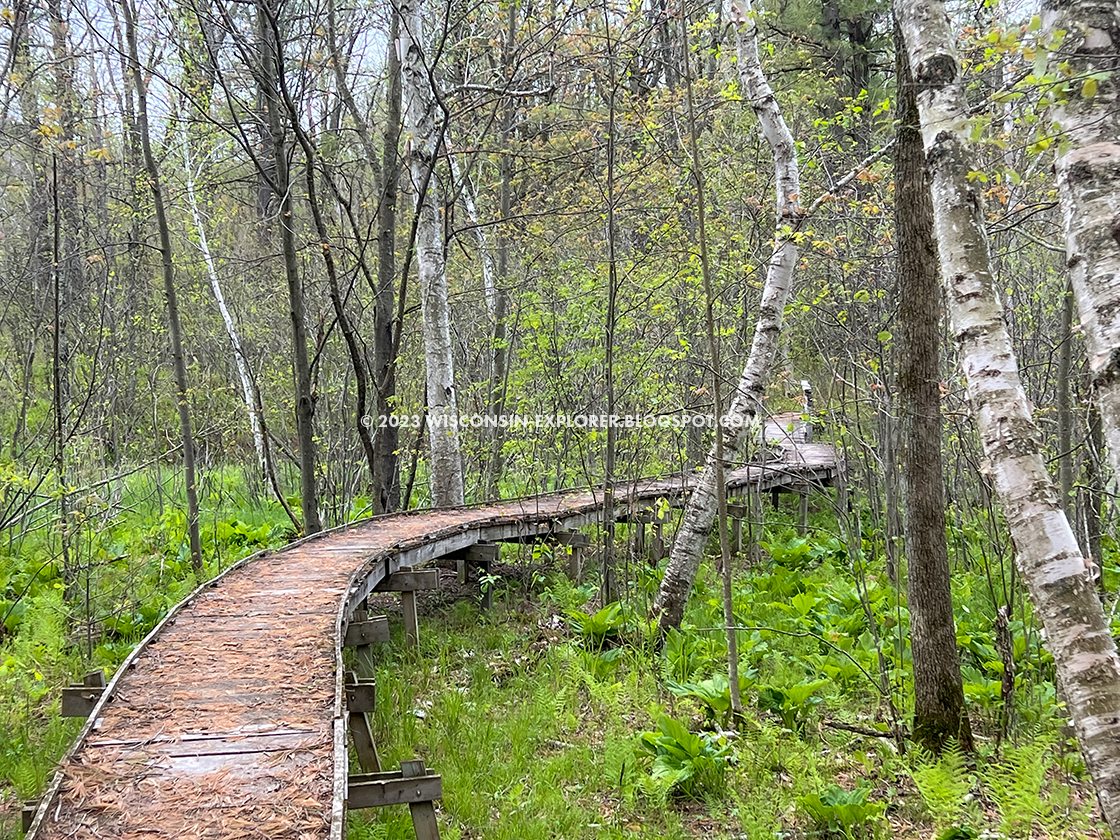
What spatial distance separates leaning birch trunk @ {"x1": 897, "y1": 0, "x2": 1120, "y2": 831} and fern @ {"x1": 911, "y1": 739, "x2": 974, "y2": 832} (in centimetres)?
139

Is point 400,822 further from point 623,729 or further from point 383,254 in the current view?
point 383,254

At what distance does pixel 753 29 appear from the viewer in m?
7.17

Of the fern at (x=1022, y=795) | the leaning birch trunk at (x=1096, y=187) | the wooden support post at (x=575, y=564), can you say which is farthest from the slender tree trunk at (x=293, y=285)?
the leaning birch trunk at (x=1096, y=187)

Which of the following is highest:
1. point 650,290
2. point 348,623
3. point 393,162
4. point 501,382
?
point 393,162

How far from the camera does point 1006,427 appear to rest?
3.15m

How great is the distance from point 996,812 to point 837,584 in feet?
15.8

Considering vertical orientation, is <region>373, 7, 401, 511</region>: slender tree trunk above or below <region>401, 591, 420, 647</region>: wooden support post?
above

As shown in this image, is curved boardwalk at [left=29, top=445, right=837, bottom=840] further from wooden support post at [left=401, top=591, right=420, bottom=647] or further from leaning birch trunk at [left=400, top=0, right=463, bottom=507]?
leaning birch trunk at [left=400, top=0, right=463, bottom=507]

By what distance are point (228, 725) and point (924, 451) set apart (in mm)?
4152

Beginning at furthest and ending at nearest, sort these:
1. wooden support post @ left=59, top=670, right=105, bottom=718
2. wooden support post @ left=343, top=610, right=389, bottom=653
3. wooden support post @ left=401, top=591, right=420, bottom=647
→ 1. wooden support post @ left=401, top=591, right=420, bottom=647
2. wooden support post @ left=343, top=610, right=389, bottom=653
3. wooden support post @ left=59, top=670, right=105, bottom=718

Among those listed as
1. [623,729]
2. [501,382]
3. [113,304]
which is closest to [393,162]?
[501,382]

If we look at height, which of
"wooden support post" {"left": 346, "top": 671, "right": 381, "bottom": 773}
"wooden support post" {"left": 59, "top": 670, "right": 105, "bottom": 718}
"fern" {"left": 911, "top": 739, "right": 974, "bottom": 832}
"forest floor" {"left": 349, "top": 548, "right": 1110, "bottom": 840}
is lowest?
"forest floor" {"left": 349, "top": 548, "right": 1110, "bottom": 840}

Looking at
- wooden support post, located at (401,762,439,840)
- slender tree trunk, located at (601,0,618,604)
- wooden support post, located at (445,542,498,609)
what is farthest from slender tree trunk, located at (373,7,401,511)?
wooden support post, located at (401,762,439,840)

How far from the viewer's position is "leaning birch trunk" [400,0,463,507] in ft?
31.0
